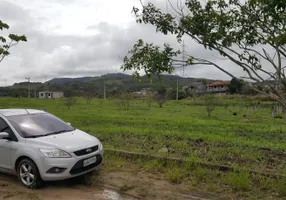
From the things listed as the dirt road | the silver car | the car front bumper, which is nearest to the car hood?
the silver car

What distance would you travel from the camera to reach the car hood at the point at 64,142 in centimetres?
520

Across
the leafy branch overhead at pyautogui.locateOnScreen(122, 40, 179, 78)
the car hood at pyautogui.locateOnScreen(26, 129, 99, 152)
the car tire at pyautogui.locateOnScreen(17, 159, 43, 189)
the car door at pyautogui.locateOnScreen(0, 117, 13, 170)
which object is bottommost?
the car tire at pyautogui.locateOnScreen(17, 159, 43, 189)

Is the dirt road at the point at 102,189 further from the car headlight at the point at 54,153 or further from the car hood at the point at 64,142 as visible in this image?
the car hood at the point at 64,142

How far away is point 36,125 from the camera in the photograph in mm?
5926

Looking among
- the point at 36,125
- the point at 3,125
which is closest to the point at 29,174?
the point at 36,125

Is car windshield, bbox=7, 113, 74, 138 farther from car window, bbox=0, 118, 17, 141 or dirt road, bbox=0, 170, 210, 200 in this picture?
dirt road, bbox=0, 170, 210, 200

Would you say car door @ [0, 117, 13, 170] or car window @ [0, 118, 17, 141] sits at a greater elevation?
car window @ [0, 118, 17, 141]

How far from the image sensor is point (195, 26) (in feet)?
14.2

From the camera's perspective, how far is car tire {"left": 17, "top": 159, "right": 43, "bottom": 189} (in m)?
5.13

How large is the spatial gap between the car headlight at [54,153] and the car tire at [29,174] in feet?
1.13

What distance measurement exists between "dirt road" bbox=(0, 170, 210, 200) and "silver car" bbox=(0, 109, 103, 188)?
0.25 m

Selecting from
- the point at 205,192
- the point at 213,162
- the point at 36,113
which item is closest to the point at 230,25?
the point at 205,192

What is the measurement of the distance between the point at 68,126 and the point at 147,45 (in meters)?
3.14

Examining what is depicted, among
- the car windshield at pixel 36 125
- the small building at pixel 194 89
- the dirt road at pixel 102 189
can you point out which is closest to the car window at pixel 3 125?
the car windshield at pixel 36 125
